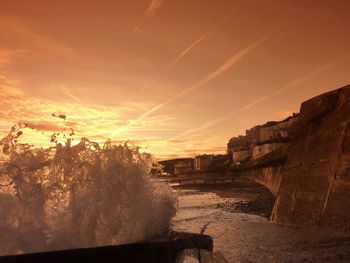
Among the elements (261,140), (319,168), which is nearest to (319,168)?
(319,168)

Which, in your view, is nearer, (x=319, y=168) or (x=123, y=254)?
(x=123, y=254)

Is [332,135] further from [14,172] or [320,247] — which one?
[14,172]

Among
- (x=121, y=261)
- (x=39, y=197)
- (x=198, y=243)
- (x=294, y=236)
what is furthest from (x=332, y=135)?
(x=39, y=197)

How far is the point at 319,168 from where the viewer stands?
220 inches

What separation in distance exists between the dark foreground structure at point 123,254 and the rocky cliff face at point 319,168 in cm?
319

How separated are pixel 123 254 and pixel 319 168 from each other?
4.61 meters

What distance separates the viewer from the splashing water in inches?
141

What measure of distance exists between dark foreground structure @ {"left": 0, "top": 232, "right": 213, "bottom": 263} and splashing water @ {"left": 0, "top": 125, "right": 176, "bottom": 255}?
4.99ft

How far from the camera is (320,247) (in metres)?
4.20

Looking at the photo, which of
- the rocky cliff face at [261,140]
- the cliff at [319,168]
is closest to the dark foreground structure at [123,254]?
the cliff at [319,168]

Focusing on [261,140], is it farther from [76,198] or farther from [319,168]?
[76,198]

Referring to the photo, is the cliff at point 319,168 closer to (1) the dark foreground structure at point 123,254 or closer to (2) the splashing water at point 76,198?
(2) the splashing water at point 76,198

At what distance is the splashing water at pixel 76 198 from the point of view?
141 inches

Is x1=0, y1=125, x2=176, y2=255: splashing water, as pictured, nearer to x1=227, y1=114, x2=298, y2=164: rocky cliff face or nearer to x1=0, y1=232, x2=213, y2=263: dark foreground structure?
x1=0, y1=232, x2=213, y2=263: dark foreground structure
